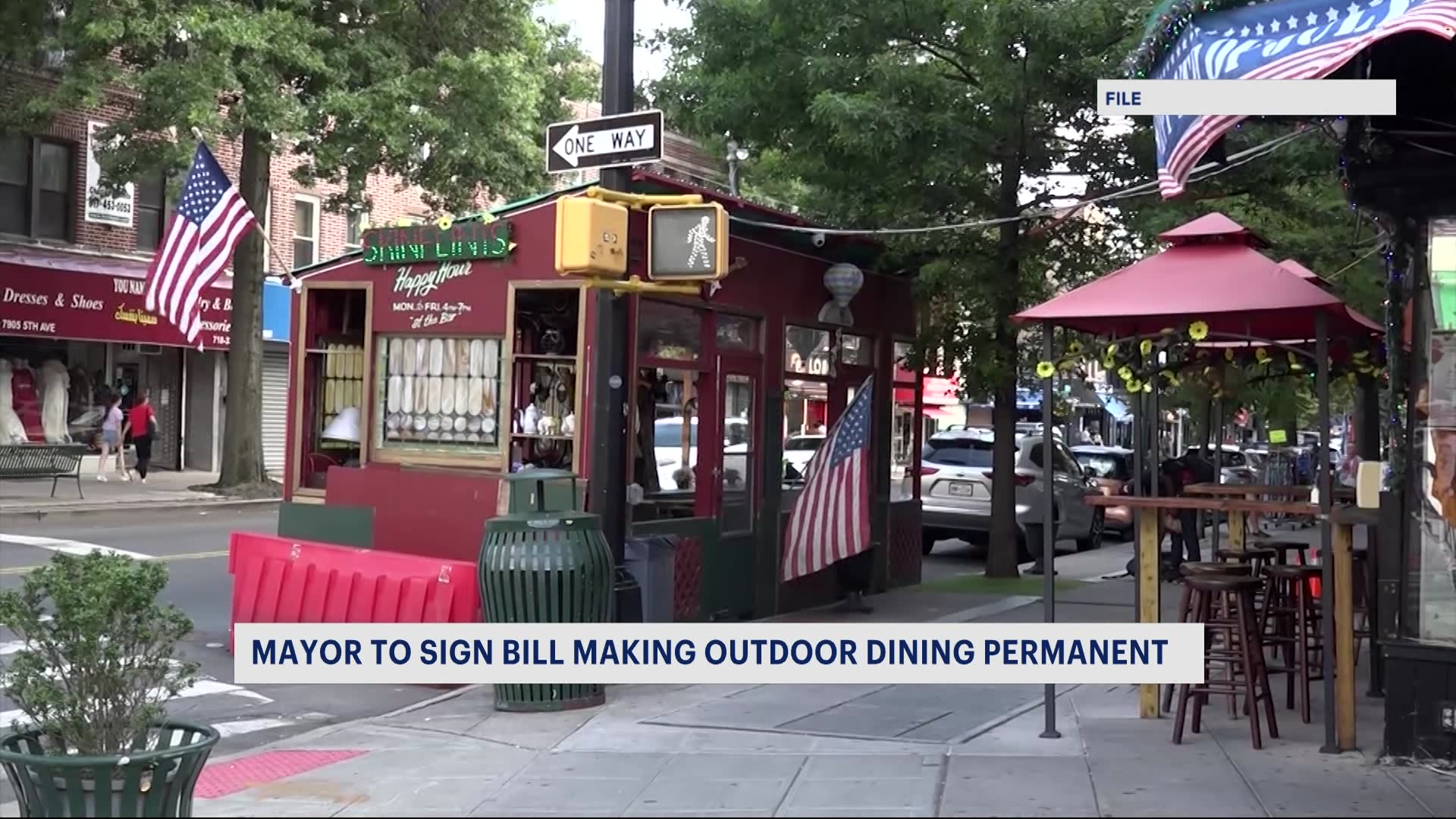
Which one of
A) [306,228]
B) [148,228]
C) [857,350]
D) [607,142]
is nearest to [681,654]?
[607,142]

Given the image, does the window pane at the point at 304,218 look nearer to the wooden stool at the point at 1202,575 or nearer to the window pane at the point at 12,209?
the window pane at the point at 12,209

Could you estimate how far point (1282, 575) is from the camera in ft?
25.5

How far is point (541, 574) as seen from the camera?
7.93 m

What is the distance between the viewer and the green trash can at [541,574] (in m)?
7.95

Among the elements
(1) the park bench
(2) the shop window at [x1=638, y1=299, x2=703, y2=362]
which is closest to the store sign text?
(2) the shop window at [x1=638, y1=299, x2=703, y2=362]

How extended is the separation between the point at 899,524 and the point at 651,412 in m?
3.95

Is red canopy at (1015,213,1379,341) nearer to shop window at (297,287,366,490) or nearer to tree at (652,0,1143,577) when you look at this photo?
tree at (652,0,1143,577)

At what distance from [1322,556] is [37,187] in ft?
76.2

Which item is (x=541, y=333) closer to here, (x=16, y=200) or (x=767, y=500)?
(x=767, y=500)

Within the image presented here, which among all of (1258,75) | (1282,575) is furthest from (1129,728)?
(1258,75)

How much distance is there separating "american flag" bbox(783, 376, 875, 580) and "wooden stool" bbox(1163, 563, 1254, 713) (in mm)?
3682

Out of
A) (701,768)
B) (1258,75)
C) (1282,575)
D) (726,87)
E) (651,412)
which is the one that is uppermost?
(726,87)

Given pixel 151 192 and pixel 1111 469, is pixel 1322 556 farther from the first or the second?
pixel 151 192

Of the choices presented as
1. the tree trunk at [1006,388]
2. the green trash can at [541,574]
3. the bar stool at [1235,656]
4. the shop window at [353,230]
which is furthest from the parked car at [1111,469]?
the shop window at [353,230]
